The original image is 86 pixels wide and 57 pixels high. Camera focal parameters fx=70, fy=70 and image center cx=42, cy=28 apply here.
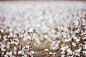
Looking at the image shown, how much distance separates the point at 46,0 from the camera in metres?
8.29

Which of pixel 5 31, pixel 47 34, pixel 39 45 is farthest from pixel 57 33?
pixel 5 31

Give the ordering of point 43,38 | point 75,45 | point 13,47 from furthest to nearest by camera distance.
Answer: point 43,38, point 75,45, point 13,47

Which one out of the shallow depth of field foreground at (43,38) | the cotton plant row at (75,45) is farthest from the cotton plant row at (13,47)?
the cotton plant row at (75,45)

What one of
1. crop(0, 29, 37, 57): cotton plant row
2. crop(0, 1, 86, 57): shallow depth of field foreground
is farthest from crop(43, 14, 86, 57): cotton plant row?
crop(0, 29, 37, 57): cotton plant row

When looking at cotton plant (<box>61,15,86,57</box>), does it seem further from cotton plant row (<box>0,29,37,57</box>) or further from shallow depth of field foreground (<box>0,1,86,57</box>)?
cotton plant row (<box>0,29,37,57</box>)

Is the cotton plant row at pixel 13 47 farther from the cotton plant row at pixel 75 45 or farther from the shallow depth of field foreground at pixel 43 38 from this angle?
the cotton plant row at pixel 75 45

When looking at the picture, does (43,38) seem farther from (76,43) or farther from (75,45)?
(76,43)

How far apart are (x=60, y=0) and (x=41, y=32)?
6655mm

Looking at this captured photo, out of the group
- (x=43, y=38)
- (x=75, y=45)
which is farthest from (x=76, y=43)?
(x=43, y=38)

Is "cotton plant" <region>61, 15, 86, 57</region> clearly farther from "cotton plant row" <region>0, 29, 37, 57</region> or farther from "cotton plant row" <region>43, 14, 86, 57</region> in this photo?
"cotton plant row" <region>0, 29, 37, 57</region>

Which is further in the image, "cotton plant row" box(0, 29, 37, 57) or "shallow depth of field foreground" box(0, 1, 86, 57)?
"shallow depth of field foreground" box(0, 1, 86, 57)

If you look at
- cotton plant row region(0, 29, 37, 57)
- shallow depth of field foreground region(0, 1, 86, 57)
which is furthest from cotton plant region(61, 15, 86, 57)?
cotton plant row region(0, 29, 37, 57)

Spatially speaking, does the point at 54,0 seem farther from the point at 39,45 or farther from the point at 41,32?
the point at 39,45

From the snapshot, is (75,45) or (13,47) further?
(75,45)
